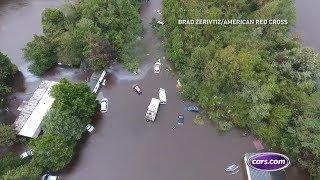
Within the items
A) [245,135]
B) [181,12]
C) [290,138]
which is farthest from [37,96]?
[290,138]

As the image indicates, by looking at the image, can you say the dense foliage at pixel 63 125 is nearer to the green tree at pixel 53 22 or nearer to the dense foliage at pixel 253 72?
the green tree at pixel 53 22

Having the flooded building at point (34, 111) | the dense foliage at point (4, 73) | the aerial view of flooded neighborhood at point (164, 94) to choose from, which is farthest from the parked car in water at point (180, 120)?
the dense foliage at point (4, 73)

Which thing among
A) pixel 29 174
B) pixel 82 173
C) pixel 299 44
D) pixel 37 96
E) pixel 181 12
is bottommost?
pixel 82 173

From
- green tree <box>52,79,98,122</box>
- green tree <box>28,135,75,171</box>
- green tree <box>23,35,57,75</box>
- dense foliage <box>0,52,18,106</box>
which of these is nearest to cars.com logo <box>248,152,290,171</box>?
green tree <box>52,79,98,122</box>

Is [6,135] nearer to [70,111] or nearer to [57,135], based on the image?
[57,135]

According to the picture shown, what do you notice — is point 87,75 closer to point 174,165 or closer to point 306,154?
point 174,165

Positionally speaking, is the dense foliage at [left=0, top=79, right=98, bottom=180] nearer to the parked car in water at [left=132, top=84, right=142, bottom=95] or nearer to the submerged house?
the parked car in water at [left=132, top=84, right=142, bottom=95]
